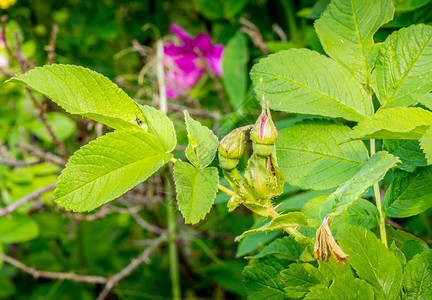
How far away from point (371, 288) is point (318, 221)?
0.06 metres

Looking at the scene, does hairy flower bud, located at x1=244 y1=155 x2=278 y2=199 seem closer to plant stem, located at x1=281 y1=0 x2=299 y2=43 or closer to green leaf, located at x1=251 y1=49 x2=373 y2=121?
green leaf, located at x1=251 y1=49 x2=373 y2=121

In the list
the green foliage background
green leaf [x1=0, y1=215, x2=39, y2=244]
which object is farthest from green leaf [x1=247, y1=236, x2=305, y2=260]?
green leaf [x1=0, y1=215, x2=39, y2=244]

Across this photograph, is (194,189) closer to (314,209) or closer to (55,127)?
(314,209)

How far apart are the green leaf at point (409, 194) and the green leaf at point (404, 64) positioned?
59 mm

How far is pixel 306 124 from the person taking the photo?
42 cm

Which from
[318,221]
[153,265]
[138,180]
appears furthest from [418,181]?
[153,265]

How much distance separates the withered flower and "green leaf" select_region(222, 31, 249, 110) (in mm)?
820

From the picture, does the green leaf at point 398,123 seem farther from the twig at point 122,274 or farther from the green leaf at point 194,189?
the twig at point 122,274

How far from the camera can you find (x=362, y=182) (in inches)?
12.1

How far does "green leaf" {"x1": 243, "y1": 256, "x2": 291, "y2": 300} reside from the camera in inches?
15.5

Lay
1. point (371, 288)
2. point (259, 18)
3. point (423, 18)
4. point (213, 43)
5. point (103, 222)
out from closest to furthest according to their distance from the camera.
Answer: point (371, 288) < point (423, 18) < point (259, 18) < point (213, 43) < point (103, 222)

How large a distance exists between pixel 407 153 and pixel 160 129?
199 millimetres

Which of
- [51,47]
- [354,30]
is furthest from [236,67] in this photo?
[354,30]

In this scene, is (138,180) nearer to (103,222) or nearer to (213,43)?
(213,43)
